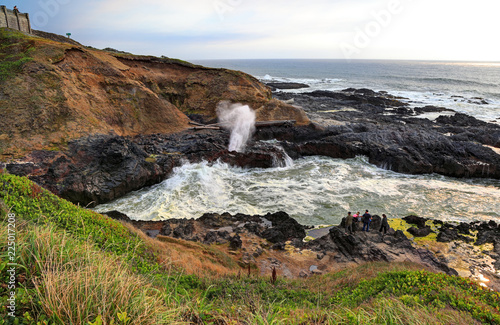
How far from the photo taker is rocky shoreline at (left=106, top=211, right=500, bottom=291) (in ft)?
31.9

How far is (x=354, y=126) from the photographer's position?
26.1 meters

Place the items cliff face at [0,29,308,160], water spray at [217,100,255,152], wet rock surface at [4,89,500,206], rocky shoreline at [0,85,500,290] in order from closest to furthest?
rocky shoreline at [0,85,500,290] < wet rock surface at [4,89,500,206] < cliff face at [0,29,308,160] < water spray at [217,100,255,152]

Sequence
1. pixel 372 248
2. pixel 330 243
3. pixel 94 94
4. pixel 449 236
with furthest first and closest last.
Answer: pixel 94 94 → pixel 449 236 → pixel 330 243 → pixel 372 248

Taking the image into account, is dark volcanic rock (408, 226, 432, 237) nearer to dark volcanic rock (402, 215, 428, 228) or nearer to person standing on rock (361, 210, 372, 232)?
dark volcanic rock (402, 215, 428, 228)

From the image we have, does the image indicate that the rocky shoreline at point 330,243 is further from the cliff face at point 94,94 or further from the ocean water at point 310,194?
the cliff face at point 94,94

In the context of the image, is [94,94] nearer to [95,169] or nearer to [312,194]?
[95,169]

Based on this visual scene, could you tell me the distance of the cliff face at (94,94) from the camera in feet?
49.8

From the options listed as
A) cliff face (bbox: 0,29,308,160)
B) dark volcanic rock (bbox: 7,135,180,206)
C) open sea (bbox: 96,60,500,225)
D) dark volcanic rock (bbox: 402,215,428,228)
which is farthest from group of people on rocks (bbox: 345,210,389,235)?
cliff face (bbox: 0,29,308,160)

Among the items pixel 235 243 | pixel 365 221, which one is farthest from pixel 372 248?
pixel 235 243

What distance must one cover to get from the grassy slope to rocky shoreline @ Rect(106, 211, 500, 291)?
1.43 meters

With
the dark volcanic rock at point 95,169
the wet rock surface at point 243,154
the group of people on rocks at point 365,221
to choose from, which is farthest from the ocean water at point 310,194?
the group of people on rocks at point 365,221

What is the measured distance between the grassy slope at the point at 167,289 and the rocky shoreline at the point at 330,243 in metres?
Result: 1.43

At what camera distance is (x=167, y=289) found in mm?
4371

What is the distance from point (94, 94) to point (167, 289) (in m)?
19.2
